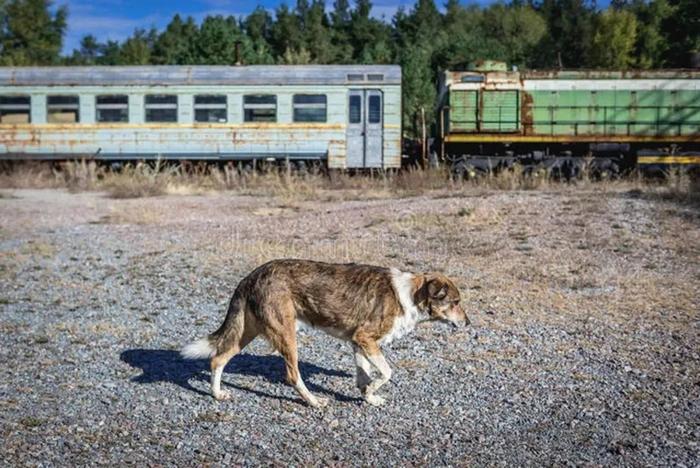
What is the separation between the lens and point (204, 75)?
82.5 feet

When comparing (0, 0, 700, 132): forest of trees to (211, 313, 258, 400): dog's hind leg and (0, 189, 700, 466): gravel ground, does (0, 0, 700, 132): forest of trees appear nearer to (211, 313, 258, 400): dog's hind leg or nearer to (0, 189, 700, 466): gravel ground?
(0, 189, 700, 466): gravel ground

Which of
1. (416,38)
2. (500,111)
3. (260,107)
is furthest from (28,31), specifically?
(500,111)

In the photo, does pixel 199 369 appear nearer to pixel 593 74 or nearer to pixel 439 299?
pixel 439 299

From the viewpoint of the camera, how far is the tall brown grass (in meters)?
21.0

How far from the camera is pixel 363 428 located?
597cm

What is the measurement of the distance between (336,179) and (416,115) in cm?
1365

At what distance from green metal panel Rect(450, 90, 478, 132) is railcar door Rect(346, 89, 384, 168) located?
214cm

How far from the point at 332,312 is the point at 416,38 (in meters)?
54.5

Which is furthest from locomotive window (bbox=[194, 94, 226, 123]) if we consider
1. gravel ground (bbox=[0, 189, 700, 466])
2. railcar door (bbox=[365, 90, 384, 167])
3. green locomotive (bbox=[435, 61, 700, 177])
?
gravel ground (bbox=[0, 189, 700, 466])

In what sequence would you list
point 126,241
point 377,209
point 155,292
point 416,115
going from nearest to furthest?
point 155,292
point 126,241
point 377,209
point 416,115

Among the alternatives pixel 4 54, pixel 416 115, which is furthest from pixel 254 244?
pixel 4 54

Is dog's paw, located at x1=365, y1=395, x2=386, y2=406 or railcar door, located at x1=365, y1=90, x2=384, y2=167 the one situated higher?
railcar door, located at x1=365, y1=90, x2=384, y2=167

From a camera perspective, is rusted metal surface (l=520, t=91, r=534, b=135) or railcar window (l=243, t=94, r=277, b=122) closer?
rusted metal surface (l=520, t=91, r=534, b=135)

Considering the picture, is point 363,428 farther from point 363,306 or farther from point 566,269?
point 566,269
